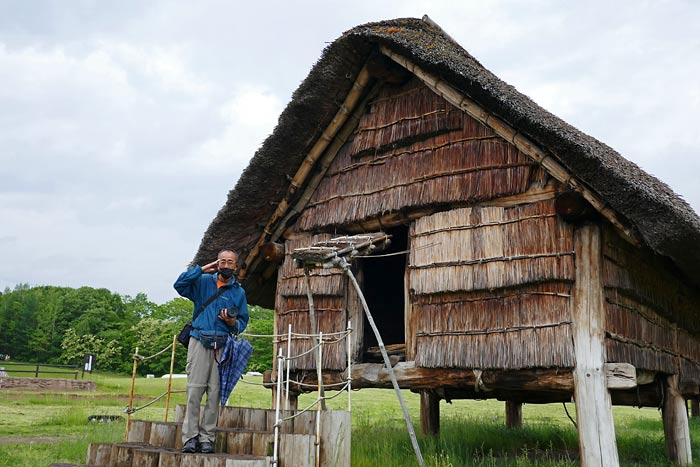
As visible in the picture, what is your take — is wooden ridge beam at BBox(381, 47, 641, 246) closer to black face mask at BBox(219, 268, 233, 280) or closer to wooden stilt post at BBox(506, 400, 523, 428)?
Result: black face mask at BBox(219, 268, 233, 280)

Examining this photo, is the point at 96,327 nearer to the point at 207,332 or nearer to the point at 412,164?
the point at 412,164

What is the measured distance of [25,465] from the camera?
19.4ft

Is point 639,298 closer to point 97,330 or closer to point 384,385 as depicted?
point 384,385

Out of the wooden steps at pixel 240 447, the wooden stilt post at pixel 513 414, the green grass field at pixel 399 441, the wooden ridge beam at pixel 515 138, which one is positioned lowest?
the green grass field at pixel 399 441

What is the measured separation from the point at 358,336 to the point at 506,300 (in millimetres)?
2052

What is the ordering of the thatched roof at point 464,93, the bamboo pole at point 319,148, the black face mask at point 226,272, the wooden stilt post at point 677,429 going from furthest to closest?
the bamboo pole at point 319,148
the wooden stilt post at point 677,429
the thatched roof at point 464,93
the black face mask at point 226,272

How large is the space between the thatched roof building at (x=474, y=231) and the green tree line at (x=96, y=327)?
36.1 meters

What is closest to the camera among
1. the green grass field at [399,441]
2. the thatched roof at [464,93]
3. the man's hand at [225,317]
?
the man's hand at [225,317]

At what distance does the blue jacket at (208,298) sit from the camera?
482 cm

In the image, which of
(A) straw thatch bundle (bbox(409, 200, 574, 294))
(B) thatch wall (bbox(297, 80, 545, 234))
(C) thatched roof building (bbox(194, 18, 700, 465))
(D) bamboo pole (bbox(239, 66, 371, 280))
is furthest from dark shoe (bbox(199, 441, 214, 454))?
(D) bamboo pole (bbox(239, 66, 371, 280))

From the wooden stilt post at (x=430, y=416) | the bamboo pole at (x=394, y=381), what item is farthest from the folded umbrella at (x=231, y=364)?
the wooden stilt post at (x=430, y=416)

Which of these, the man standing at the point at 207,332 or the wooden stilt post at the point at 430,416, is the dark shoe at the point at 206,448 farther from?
the wooden stilt post at the point at 430,416

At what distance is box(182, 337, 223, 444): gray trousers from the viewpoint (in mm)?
4672

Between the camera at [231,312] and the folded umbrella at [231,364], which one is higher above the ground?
the camera at [231,312]
